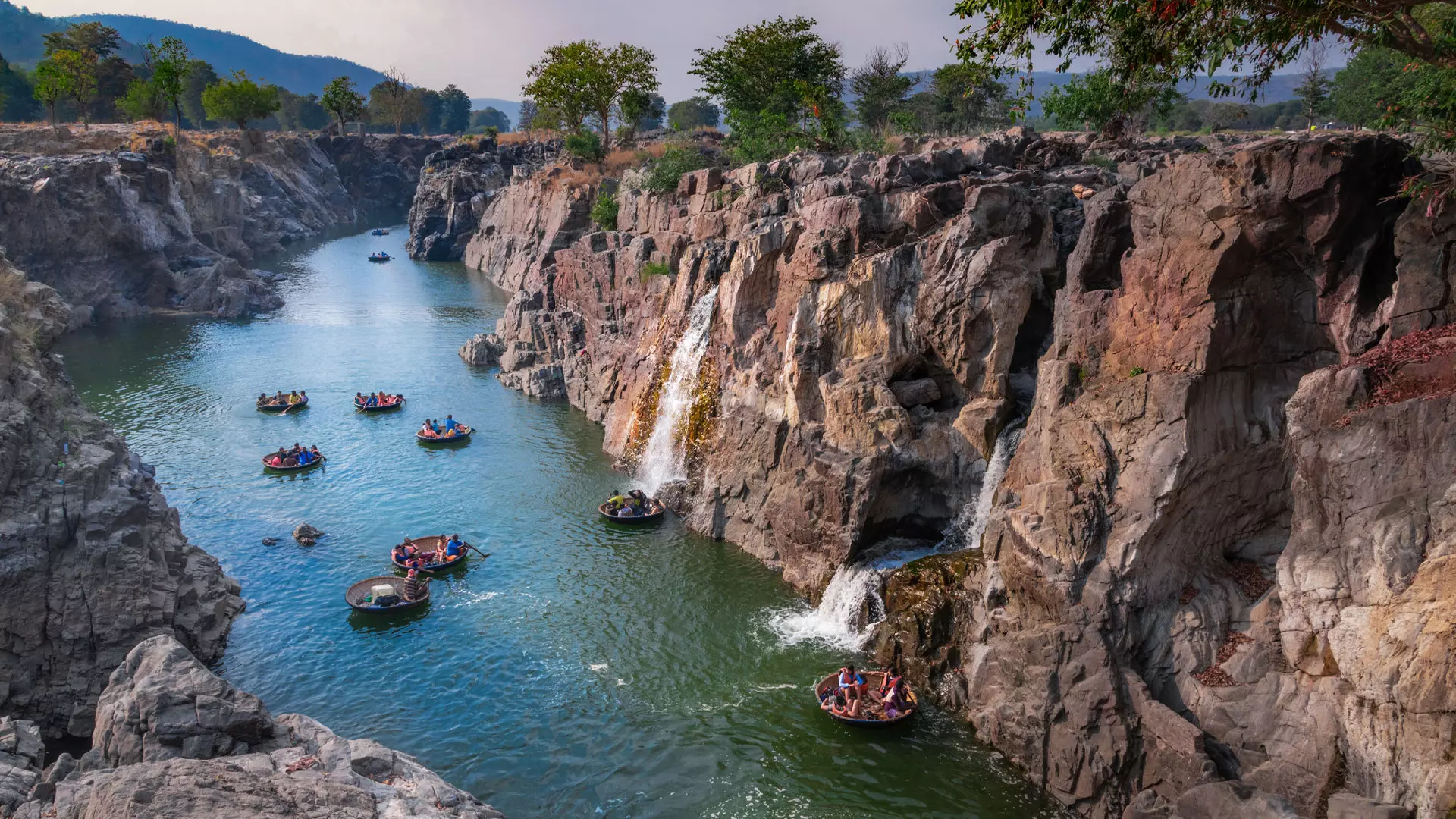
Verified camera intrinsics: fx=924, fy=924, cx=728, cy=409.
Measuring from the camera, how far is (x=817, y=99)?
59219 mm

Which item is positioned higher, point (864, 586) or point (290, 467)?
point (864, 586)

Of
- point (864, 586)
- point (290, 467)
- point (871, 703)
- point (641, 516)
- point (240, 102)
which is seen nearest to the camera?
point (871, 703)

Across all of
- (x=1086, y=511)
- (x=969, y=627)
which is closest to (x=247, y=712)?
(x=969, y=627)

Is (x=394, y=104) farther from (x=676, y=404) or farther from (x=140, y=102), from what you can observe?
(x=676, y=404)

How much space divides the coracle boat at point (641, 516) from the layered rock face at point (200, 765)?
16394 mm

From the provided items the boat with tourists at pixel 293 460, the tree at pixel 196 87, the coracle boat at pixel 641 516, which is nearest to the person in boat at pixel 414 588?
the coracle boat at pixel 641 516

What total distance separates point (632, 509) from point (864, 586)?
1118cm

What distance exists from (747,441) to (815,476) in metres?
4.73

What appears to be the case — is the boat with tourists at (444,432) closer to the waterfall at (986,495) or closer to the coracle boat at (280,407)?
the coracle boat at (280,407)

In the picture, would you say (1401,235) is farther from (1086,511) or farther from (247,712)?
(247,712)

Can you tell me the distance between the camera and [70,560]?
24359 mm

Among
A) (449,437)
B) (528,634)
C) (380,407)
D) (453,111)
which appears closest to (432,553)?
(528,634)

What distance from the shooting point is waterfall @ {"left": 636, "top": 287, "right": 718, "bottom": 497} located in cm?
3938

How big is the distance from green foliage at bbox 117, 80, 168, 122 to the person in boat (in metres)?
105
